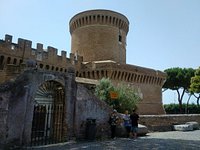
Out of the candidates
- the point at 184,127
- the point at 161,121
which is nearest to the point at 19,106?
the point at 161,121

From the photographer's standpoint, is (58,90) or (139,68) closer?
(58,90)

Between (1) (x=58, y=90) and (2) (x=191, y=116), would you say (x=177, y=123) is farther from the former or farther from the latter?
(1) (x=58, y=90)

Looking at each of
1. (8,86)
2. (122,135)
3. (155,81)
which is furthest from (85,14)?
(8,86)

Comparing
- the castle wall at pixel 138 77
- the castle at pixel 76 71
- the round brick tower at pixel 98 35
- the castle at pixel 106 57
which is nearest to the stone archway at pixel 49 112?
the castle at pixel 76 71

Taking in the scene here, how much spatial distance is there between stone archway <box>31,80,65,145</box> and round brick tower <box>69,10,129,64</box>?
54.6 ft

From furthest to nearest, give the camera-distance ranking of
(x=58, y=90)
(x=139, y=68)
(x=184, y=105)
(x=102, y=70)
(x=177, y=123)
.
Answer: (x=184, y=105) < (x=139, y=68) < (x=102, y=70) < (x=177, y=123) < (x=58, y=90)

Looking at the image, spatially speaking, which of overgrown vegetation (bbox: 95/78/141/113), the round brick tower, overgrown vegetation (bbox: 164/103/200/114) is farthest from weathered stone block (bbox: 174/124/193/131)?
overgrown vegetation (bbox: 164/103/200/114)

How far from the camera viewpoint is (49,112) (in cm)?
981

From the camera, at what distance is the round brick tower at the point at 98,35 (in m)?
26.7

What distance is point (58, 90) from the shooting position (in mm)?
10094

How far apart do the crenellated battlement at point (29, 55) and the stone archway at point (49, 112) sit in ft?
24.1

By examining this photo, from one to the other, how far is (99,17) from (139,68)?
7.84 metres

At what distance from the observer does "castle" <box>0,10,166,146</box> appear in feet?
29.9

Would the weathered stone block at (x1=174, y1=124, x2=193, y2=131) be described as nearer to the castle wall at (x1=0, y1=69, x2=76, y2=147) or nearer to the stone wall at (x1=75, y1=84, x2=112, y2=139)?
the stone wall at (x1=75, y1=84, x2=112, y2=139)
